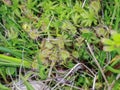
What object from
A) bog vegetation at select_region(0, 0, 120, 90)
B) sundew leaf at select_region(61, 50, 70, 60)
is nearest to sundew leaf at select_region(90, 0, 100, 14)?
bog vegetation at select_region(0, 0, 120, 90)

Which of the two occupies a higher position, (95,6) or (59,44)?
(95,6)

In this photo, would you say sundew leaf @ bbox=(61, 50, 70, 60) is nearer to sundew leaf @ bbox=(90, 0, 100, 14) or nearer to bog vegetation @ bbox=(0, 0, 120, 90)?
bog vegetation @ bbox=(0, 0, 120, 90)

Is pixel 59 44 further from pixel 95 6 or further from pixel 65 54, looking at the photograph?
pixel 95 6

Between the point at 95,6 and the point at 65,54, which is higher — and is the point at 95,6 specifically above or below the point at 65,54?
above

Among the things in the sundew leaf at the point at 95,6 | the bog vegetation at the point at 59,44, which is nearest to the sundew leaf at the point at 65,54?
the bog vegetation at the point at 59,44

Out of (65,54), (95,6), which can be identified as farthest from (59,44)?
(95,6)

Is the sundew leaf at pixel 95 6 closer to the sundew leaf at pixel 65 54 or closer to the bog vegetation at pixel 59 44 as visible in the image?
the bog vegetation at pixel 59 44

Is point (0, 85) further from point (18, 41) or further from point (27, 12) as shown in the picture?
point (27, 12)

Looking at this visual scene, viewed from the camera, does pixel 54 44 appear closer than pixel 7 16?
Yes

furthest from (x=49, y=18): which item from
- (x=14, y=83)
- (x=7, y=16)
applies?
(x=14, y=83)
